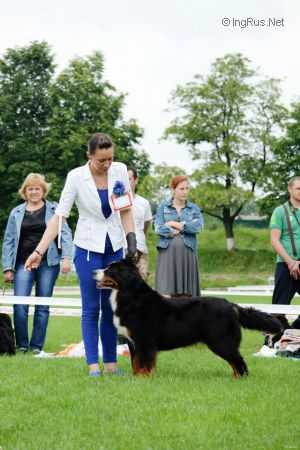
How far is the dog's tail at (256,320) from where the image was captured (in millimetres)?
6695

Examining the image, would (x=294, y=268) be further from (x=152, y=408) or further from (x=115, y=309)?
(x=152, y=408)

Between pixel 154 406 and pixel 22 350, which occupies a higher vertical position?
pixel 154 406

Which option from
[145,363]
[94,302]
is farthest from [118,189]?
[145,363]

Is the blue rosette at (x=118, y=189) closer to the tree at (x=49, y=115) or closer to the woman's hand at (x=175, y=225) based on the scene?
the woman's hand at (x=175, y=225)

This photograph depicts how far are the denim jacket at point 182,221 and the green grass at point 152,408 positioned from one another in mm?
2407

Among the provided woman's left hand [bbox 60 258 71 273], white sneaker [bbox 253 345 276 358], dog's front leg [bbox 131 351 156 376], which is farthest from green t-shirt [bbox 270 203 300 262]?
dog's front leg [bbox 131 351 156 376]

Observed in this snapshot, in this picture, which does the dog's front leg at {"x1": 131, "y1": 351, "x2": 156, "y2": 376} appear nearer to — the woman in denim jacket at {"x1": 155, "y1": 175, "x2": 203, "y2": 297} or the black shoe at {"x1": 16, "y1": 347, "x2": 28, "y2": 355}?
the woman in denim jacket at {"x1": 155, "y1": 175, "x2": 203, "y2": 297}

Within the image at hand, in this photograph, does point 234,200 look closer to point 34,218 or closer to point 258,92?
point 258,92

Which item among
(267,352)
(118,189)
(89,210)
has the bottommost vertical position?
(267,352)

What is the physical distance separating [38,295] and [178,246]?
69.6 inches

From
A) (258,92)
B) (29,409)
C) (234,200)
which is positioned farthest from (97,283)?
(258,92)

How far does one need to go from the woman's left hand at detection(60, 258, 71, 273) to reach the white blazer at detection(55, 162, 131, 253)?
2.26m

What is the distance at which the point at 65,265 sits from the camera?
29.9 feet

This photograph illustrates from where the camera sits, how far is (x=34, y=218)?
9352mm
